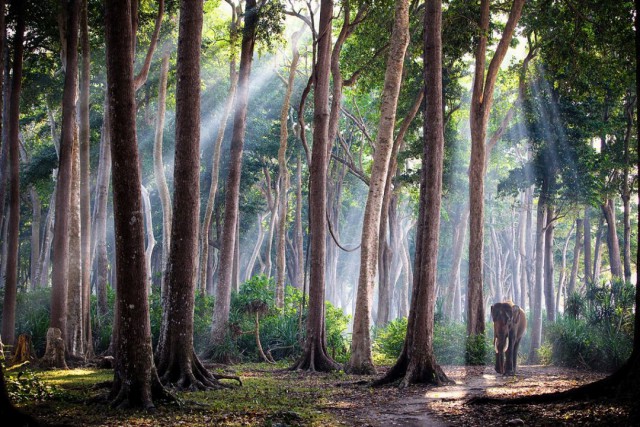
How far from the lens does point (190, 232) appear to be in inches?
450

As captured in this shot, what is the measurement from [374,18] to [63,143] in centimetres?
1057

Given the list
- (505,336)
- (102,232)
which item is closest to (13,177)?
(102,232)

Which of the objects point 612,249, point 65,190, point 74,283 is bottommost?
point 74,283

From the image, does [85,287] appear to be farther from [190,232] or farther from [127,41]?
[127,41]

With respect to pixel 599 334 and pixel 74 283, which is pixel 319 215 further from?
pixel 599 334

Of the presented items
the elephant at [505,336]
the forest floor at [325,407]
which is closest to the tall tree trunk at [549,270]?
the elephant at [505,336]

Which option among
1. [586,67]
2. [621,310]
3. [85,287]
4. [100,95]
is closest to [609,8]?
[586,67]

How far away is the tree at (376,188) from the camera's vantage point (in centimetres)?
1581

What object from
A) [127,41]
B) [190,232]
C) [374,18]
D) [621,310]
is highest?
[374,18]

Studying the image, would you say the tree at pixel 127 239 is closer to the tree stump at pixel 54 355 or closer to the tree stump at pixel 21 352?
the tree stump at pixel 21 352

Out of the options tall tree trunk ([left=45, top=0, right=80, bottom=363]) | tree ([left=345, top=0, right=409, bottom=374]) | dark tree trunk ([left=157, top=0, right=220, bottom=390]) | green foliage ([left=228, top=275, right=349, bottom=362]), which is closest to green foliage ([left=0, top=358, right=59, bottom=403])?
dark tree trunk ([left=157, top=0, right=220, bottom=390])

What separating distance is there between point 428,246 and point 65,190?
9.03 metres

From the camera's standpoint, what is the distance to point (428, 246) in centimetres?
1353

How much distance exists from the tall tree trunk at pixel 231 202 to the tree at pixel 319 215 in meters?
2.30
